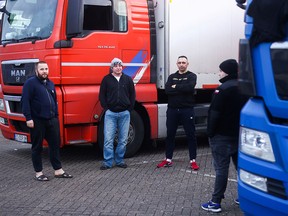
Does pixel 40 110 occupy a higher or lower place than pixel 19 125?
higher

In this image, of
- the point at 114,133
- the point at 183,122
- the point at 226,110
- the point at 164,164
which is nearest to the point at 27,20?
the point at 114,133

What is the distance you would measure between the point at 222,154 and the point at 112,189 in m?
1.83

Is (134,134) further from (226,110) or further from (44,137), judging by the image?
(226,110)

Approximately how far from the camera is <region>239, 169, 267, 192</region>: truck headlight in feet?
10.9

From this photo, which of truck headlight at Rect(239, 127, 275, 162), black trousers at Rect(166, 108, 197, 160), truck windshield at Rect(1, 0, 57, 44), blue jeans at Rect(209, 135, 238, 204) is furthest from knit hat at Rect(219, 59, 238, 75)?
truck windshield at Rect(1, 0, 57, 44)

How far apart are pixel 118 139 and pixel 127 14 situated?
221 centimetres

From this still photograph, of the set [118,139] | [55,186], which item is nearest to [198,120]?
[118,139]

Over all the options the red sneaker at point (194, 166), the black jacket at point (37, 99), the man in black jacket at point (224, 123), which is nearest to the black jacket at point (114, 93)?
the black jacket at point (37, 99)

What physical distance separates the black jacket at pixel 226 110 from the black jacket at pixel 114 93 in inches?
100

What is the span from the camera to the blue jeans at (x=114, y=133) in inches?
284

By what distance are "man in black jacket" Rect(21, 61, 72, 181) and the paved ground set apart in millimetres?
537

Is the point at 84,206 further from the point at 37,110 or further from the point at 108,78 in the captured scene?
the point at 108,78

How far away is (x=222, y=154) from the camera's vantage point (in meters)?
4.93

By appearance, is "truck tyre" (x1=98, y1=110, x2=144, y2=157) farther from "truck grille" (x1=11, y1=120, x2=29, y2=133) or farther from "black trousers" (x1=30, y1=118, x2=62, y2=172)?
"truck grille" (x1=11, y1=120, x2=29, y2=133)
